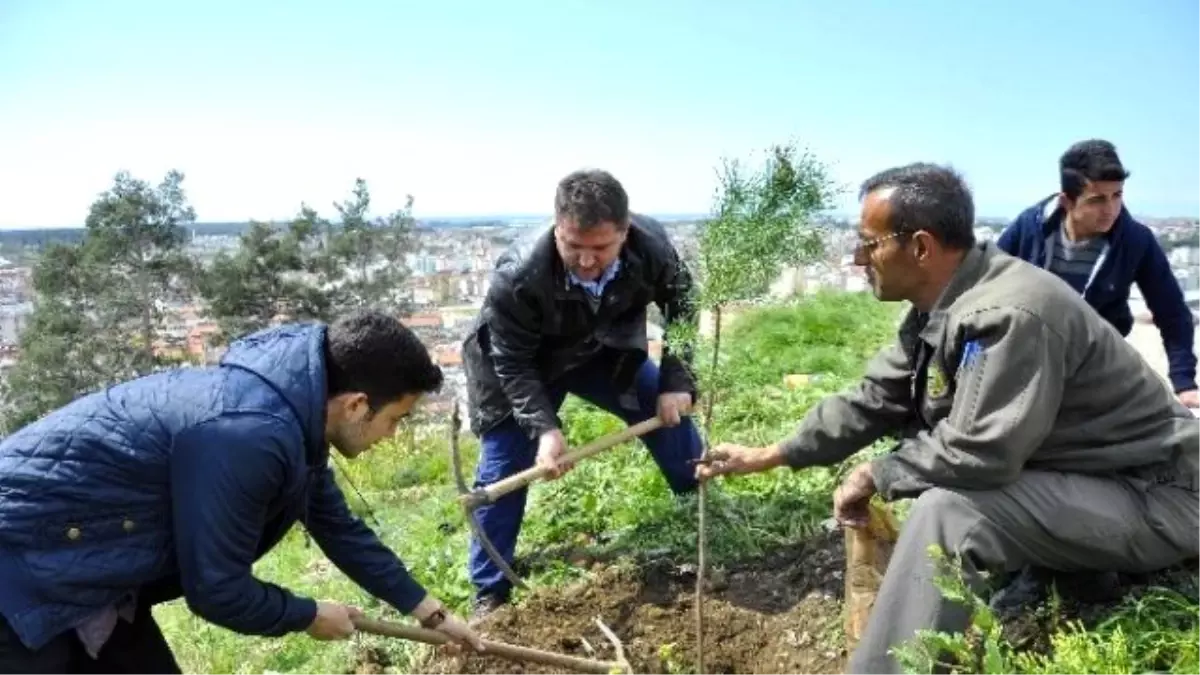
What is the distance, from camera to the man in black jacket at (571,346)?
4012 millimetres

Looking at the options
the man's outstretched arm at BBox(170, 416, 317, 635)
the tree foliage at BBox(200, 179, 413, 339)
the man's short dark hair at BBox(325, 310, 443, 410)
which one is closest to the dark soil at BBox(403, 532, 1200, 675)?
the man's outstretched arm at BBox(170, 416, 317, 635)

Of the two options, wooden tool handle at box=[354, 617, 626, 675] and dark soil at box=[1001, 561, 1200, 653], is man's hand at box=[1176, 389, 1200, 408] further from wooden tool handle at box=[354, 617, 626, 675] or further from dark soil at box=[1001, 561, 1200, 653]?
wooden tool handle at box=[354, 617, 626, 675]

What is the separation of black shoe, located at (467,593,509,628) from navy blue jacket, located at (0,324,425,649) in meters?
2.04

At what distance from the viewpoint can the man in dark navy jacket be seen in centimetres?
459

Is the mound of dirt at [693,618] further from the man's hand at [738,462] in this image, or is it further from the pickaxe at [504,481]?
the man's hand at [738,462]

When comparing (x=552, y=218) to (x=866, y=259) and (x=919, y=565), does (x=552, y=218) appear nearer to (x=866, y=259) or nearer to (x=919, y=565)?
(x=866, y=259)

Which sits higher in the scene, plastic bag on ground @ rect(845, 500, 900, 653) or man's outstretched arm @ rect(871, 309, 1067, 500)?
man's outstretched arm @ rect(871, 309, 1067, 500)

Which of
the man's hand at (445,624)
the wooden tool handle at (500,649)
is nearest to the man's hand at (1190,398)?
the wooden tool handle at (500,649)

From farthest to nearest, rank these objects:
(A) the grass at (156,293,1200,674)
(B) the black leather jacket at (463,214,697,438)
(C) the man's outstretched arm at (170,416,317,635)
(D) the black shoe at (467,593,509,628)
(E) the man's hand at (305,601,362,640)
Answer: (D) the black shoe at (467,593,509,628) → (B) the black leather jacket at (463,214,697,438) → (E) the man's hand at (305,601,362,640) → (A) the grass at (156,293,1200,674) → (C) the man's outstretched arm at (170,416,317,635)

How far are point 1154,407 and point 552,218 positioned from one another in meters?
2.46

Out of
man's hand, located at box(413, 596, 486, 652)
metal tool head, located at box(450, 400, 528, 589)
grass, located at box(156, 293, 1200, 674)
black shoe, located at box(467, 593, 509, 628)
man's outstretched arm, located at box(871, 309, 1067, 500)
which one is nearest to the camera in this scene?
man's outstretched arm, located at box(871, 309, 1067, 500)

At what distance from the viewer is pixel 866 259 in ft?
10.1

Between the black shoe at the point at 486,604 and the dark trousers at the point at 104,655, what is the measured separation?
161cm

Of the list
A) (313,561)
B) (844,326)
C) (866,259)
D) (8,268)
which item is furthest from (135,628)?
(8,268)
